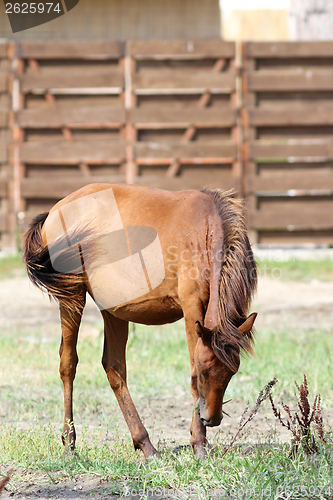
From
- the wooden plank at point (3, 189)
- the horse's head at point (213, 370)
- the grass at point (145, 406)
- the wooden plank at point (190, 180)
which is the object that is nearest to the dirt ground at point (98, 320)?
the grass at point (145, 406)

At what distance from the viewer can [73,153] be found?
8.67 m

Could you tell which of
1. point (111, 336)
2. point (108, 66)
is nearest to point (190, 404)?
point (111, 336)

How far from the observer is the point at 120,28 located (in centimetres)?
1077

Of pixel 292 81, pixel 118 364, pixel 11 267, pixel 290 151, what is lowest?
pixel 11 267

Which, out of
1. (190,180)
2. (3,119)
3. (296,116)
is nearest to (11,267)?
(3,119)

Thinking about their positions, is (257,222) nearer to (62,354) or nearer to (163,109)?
(163,109)

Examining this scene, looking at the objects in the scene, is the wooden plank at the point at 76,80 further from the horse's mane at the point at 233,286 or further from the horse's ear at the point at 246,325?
the horse's ear at the point at 246,325

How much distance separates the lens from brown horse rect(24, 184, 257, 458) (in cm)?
248

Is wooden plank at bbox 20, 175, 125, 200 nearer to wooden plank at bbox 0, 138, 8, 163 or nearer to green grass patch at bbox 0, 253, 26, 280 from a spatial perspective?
wooden plank at bbox 0, 138, 8, 163

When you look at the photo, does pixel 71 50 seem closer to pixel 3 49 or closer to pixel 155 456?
pixel 3 49

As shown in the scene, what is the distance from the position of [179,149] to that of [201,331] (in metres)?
6.52

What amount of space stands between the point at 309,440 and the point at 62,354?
1.46m

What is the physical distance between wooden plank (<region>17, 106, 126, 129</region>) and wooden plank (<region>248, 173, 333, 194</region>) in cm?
235

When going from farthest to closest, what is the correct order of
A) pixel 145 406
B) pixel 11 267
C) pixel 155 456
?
1. pixel 11 267
2. pixel 145 406
3. pixel 155 456
